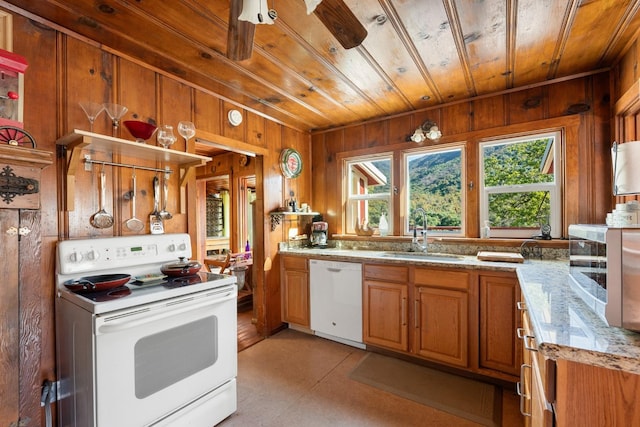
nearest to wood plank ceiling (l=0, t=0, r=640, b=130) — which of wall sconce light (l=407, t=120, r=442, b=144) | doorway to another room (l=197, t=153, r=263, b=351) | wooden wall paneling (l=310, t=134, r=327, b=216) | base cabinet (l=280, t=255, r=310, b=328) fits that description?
wall sconce light (l=407, t=120, r=442, b=144)

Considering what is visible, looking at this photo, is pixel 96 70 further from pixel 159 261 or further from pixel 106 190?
pixel 159 261

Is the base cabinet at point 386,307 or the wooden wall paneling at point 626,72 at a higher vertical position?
the wooden wall paneling at point 626,72

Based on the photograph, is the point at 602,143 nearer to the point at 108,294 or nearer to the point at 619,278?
the point at 619,278

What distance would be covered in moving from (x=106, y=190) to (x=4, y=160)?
21.5 inches

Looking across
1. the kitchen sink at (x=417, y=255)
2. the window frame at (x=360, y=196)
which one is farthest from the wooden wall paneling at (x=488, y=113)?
the kitchen sink at (x=417, y=255)

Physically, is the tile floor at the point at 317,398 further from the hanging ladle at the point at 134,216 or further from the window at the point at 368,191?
the window at the point at 368,191

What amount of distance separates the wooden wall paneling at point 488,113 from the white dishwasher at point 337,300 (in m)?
1.76

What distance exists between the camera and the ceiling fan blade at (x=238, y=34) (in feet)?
3.63

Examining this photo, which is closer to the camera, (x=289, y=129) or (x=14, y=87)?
(x=14, y=87)

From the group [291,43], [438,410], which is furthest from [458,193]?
[291,43]

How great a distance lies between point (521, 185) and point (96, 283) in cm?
321

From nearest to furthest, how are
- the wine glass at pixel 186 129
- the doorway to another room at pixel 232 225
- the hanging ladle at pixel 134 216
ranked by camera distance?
the hanging ladle at pixel 134 216 < the wine glass at pixel 186 129 < the doorway to another room at pixel 232 225

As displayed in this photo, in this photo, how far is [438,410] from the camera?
6.10 feet

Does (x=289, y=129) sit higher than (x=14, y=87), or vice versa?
(x=289, y=129)
